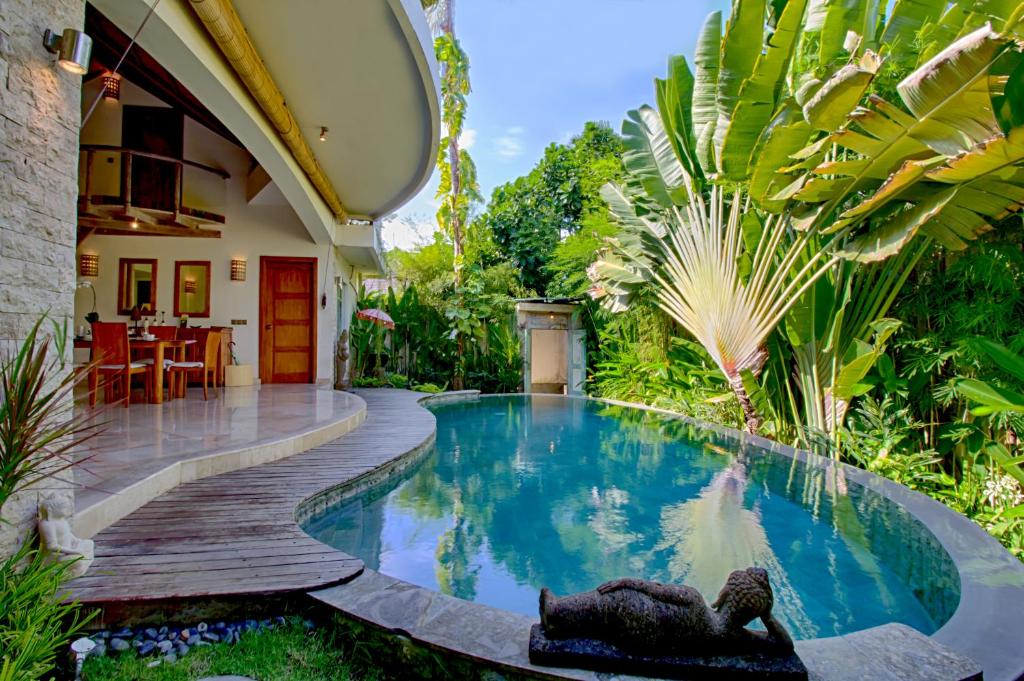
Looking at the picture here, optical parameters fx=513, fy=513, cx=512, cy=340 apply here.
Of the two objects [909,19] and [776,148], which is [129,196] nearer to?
[776,148]

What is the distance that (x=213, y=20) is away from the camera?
405 centimetres

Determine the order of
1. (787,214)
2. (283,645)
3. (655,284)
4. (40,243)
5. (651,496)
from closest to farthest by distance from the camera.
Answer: (283,645) → (40,243) → (651,496) → (787,214) → (655,284)

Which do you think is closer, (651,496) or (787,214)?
(651,496)

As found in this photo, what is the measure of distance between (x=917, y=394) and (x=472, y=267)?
10.7 m

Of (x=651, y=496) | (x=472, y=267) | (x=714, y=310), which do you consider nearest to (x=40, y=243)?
(x=651, y=496)

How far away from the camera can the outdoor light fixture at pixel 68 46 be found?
2.27 meters

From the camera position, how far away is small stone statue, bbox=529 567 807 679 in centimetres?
177

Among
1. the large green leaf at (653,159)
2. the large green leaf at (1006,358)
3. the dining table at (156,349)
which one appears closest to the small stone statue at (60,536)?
the dining table at (156,349)

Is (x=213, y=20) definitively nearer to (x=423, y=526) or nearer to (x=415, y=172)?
(x=423, y=526)

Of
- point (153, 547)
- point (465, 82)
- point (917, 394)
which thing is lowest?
point (153, 547)


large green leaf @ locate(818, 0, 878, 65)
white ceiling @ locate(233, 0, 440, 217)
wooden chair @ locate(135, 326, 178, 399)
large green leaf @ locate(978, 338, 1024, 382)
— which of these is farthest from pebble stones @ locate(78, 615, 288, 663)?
large green leaf @ locate(818, 0, 878, 65)

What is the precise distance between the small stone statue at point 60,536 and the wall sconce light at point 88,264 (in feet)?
28.1

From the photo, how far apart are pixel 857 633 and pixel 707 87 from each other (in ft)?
20.6

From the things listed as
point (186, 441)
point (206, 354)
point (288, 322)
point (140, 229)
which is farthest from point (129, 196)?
point (186, 441)
